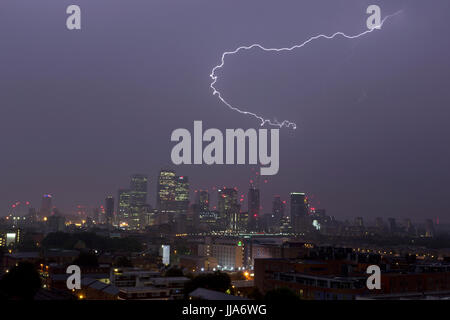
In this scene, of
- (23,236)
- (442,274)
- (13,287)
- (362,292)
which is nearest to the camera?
(362,292)

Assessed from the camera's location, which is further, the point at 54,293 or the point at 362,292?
the point at 54,293

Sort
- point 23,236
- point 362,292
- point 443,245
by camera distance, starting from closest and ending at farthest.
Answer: point 362,292, point 23,236, point 443,245

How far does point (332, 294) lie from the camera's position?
36344 mm

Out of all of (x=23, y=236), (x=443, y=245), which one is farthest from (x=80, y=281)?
(x=443, y=245)

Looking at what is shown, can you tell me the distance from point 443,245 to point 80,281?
13073 cm
